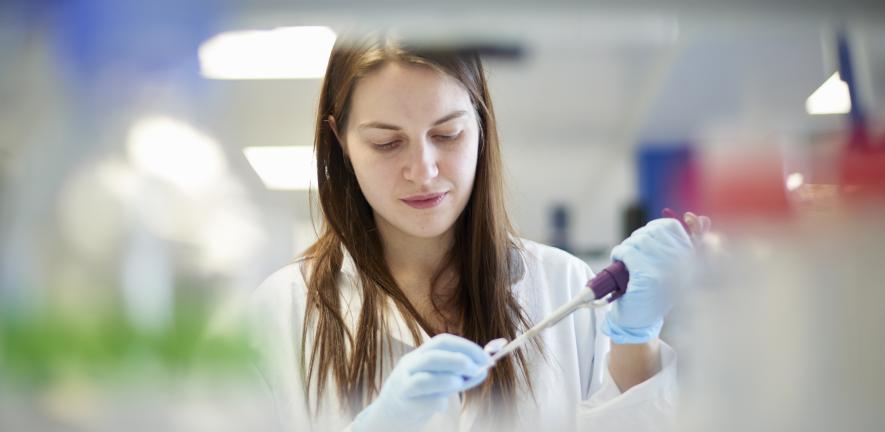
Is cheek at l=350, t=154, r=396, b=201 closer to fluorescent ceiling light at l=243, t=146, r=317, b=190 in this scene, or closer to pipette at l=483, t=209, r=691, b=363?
fluorescent ceiling light at l=243, t=146, r=317, b=190

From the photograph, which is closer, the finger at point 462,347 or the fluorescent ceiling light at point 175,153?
the finger at point 462,347

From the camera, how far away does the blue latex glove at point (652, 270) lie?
93cm

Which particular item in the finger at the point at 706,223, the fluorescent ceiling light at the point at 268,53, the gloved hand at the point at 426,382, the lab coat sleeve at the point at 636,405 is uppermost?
the fluorescent ceiling light at the point at 268,53

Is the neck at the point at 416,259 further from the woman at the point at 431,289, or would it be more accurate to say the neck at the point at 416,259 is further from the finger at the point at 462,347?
the finger at the point at 462,347

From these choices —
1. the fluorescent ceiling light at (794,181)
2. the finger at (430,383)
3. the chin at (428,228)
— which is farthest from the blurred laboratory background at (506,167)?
the finger at (430,383)

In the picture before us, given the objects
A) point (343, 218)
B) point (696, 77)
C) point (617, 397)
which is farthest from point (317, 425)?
point (696, 77)

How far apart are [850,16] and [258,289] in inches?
36.9

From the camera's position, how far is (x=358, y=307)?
105 cm

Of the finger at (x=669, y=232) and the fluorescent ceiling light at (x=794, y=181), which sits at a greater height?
the fluorescent ceiling light at (x=794, y=181)

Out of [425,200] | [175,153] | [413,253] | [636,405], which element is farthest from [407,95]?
[636,405]

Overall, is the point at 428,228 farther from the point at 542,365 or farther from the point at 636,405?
the point at 636,405

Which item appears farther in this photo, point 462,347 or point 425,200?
point 425,200

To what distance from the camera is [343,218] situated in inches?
41.9

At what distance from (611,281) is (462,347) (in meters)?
0.22
